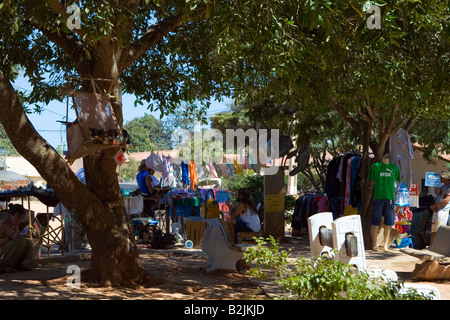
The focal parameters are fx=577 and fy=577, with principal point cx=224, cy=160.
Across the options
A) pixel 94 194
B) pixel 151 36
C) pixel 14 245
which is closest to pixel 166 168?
pixel 14 245

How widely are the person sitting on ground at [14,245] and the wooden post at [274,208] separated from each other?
21.9 feet

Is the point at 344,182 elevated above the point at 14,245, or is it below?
above

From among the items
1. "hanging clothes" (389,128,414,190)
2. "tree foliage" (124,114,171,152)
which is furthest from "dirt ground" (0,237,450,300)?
"tree foliage" (124,114,171,152)

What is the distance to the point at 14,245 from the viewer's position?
8.71 metres

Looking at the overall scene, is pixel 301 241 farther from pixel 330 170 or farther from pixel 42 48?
pixel 42 48

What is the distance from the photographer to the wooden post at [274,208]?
560 inches

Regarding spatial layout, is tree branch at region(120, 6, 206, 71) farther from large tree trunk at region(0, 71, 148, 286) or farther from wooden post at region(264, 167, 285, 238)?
wooden post at region(264, 167, 285, 238)

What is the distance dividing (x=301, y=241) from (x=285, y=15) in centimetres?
817

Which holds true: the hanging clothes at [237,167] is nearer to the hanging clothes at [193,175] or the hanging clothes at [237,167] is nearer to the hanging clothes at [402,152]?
the hanging clothes at [193,175]

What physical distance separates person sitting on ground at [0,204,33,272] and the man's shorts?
7.07 metres

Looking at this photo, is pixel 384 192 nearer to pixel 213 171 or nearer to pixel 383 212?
pixel 383 212

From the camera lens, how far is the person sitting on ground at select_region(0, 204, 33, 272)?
8.65 m

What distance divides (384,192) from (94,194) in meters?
6.78
